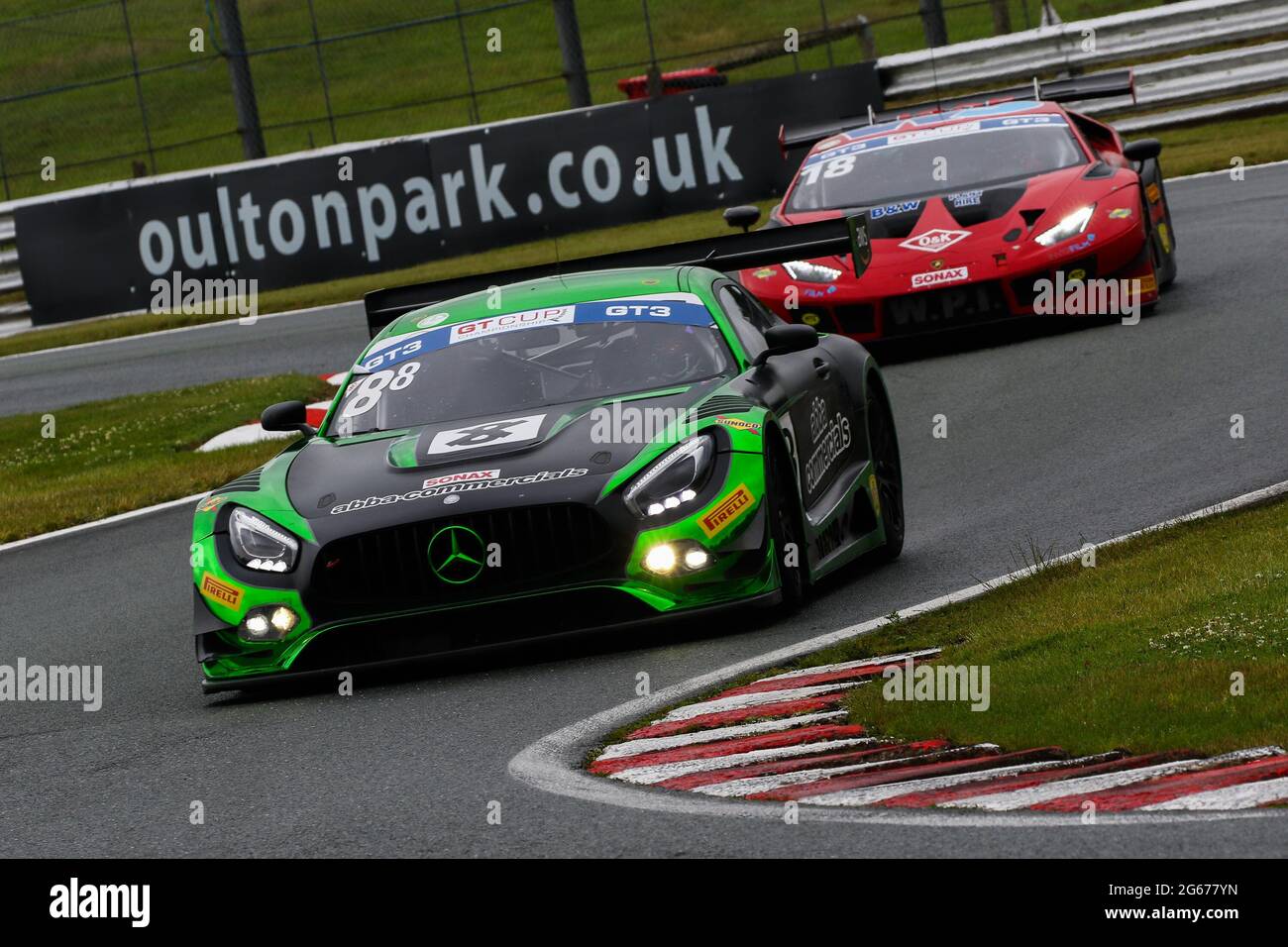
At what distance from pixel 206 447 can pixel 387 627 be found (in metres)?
7.68

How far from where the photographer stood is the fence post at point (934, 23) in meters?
26.6


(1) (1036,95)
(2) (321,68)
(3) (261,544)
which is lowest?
(3) (261,544)

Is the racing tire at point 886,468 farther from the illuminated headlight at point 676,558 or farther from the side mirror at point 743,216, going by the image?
the side mirror at point 743,216

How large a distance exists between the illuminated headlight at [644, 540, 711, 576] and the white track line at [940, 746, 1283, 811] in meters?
2.43

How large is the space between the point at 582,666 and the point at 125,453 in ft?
27.6

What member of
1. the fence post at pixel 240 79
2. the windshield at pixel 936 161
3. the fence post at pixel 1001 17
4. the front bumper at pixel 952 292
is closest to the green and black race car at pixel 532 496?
the front bumper at pixel 952 292

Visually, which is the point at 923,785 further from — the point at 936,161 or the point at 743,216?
the point at 936,161

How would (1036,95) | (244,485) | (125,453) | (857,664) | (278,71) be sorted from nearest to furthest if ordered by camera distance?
(857,664)
(244,485)
(125,453)
(1036,95)
(278,71)

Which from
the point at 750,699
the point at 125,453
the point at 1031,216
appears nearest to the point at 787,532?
the point at 750,699

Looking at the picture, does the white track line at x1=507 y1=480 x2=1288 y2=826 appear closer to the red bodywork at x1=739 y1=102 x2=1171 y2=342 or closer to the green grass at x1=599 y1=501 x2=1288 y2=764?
the green grass at x1=599 y1=501 x2=1288 y2=764

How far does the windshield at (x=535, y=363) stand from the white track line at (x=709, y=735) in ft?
7.53

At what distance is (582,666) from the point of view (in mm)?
7469

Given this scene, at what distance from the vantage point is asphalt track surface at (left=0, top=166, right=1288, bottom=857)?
5148 mm

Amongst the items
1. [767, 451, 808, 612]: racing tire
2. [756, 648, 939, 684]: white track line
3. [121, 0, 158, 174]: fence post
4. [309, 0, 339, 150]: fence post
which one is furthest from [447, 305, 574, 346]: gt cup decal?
[309, 0, 339, 150]: fence post
